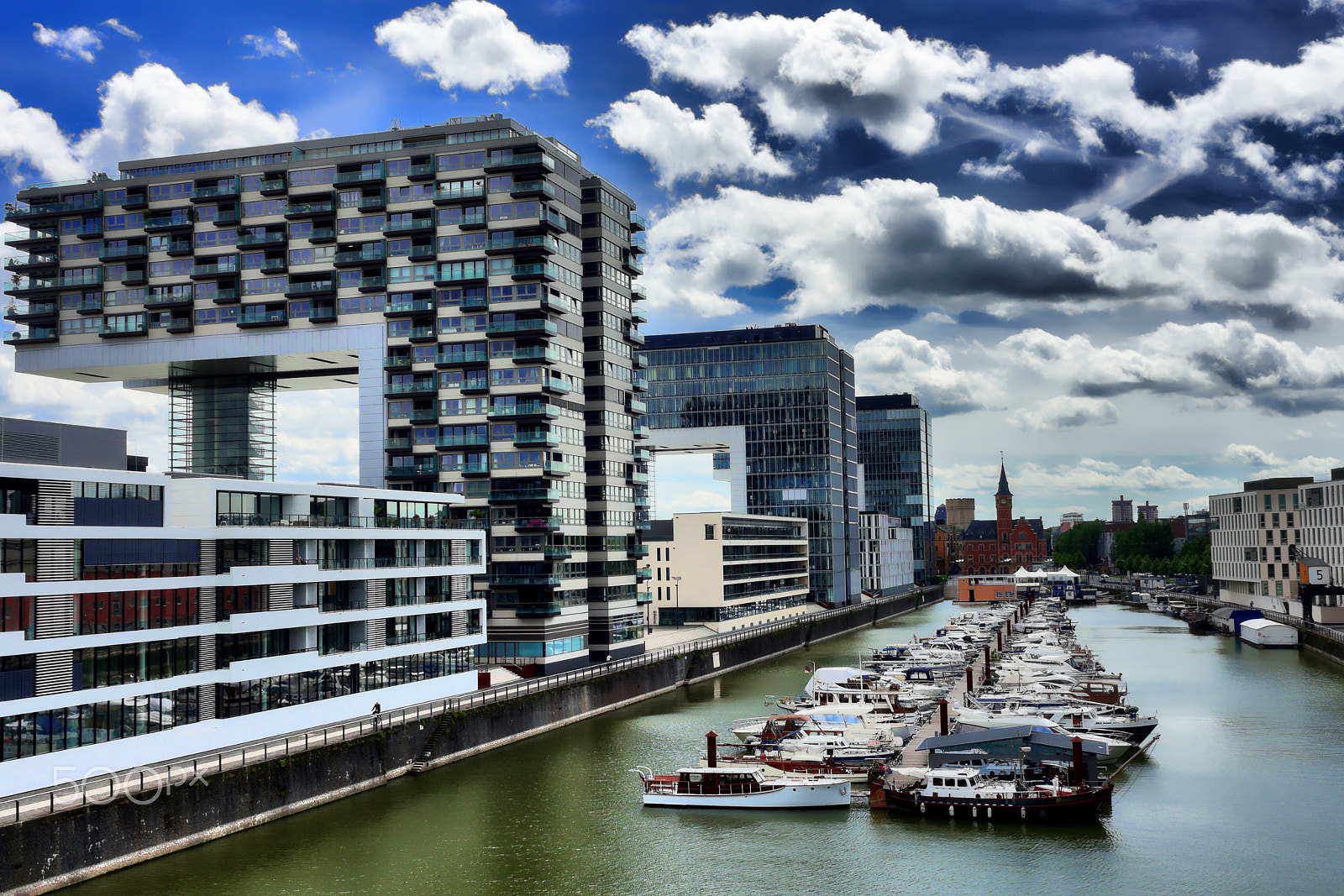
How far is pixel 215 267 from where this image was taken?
361ft

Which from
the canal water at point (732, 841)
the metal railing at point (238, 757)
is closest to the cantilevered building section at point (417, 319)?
the metal railing at point (238, 757)

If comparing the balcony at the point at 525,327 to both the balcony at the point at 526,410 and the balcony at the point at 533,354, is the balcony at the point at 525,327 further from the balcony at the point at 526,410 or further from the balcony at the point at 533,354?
the balcony at the point at 526,410

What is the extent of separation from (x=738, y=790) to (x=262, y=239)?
73.5m

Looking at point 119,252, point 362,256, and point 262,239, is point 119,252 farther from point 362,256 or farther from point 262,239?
point 362,256

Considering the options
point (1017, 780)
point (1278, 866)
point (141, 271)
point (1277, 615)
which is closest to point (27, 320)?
point (141, 271)

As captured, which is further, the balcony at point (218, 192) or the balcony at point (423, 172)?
the balcony at point (218, 192)

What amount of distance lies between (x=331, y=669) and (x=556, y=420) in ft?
125

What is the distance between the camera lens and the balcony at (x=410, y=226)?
103438mm

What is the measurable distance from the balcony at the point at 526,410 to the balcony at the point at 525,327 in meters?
6.37

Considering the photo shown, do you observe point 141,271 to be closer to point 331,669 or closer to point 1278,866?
point 331,669

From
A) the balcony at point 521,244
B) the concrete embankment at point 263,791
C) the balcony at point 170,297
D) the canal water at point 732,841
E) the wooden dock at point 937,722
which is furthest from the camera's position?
the balcony at point 170,297

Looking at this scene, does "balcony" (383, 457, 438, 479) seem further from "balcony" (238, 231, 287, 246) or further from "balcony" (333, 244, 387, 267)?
"balcony" (238, 231, 287, 246)

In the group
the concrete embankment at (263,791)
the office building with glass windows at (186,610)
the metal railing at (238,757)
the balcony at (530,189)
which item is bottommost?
the concrete embankment at (263,791)

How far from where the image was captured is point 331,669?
228ft
